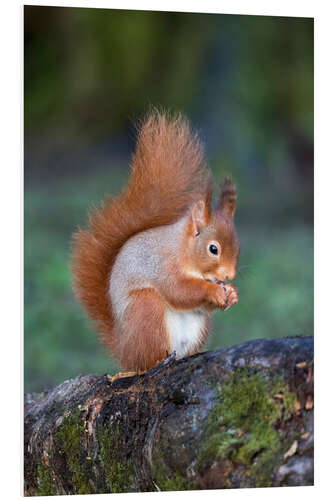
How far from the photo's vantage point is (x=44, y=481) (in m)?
2.67

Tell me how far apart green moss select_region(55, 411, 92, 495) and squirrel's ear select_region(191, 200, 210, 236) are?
0.69m

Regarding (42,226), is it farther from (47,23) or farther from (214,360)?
(214,360)

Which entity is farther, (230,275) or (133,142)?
(133,142)

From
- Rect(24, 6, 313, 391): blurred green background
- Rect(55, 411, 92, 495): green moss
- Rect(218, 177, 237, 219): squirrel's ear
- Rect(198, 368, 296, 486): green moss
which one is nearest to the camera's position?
Rect(198, 368, 296, 486): green moss

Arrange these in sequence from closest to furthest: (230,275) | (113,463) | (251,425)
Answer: (251,425) < (113,463) < (230,275)

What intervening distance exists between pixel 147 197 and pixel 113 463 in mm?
855

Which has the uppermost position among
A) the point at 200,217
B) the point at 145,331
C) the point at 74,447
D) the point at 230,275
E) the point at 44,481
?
the point at 200,217

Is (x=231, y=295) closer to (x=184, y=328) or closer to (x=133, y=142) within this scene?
(x=184, y=328)

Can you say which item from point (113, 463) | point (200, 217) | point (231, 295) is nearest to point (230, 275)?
point (231, 295)

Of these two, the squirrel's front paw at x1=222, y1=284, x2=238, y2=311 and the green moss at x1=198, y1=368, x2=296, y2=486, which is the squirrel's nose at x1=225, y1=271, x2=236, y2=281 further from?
the green moss at x1=198, y1=368, x2=296, y2=486

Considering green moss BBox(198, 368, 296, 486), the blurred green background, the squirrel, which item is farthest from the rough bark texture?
the blurred green background

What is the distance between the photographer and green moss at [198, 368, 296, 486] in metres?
2.22

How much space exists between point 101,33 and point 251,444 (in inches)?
101

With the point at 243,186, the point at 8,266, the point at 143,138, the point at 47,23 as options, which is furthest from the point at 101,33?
the point at 8,266
